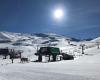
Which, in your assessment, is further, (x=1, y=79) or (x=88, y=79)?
(x=1, y=79)

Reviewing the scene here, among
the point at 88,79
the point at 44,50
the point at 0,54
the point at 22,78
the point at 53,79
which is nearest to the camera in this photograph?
the point at 88,79

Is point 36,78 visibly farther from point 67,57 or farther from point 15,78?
point 67,57

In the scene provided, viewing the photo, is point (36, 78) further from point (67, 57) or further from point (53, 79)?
point (67, 57)

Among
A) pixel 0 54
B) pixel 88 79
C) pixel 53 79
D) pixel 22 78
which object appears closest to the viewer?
pixel 88 79

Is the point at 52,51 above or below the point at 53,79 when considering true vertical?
above

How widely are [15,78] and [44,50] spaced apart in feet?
93.0

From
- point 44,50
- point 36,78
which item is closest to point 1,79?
point 36,78

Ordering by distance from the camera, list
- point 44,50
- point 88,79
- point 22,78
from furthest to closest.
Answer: point 44,50, point 22,78, point 88,79

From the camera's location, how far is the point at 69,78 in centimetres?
1948

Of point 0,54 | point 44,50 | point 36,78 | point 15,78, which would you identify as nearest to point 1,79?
point 15,78

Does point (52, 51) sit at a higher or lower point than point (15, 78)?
higher

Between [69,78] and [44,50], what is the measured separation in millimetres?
29978

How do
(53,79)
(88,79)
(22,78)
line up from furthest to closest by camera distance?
1. (22,78)
2. (53,79)
3. (88,79)

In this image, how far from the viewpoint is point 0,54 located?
267 ft
